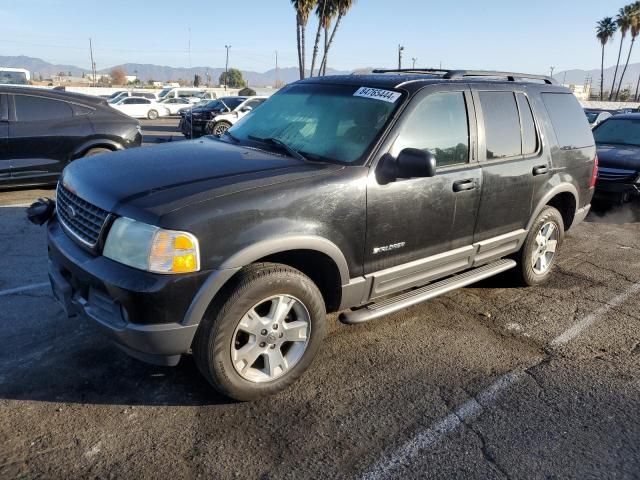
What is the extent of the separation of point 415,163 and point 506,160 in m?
1.38

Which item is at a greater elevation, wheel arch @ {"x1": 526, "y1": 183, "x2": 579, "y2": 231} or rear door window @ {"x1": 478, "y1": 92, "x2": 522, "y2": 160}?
rear door window @ {"x1": 478, "y1": 92, "x2": 522, "y2": 160}

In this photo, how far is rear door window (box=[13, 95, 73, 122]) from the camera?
745 centimetres

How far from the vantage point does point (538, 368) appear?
3584mm

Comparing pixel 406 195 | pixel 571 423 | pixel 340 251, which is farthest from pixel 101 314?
pixel 571 423

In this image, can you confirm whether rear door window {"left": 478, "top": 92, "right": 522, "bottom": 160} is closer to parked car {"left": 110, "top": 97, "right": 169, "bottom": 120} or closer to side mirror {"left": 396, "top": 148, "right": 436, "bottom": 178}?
side mirror {"left": 396, "top": 148, "right": 436, "bottom": 178}

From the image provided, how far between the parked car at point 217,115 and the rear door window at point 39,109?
9.19m

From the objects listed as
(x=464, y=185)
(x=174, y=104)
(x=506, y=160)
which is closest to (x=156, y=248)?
(x=464, y=185)

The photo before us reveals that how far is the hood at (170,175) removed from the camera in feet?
9.04

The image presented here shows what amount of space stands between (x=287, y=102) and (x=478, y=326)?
7.78ft

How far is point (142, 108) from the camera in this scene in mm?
29812

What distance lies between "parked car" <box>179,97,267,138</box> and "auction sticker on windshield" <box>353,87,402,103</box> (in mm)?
14022

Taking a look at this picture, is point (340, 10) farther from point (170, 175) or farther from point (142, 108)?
point (170, 175)

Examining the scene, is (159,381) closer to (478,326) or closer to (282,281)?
(282,281)

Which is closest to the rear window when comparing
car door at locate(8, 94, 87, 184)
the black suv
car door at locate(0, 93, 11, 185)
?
the black suv
